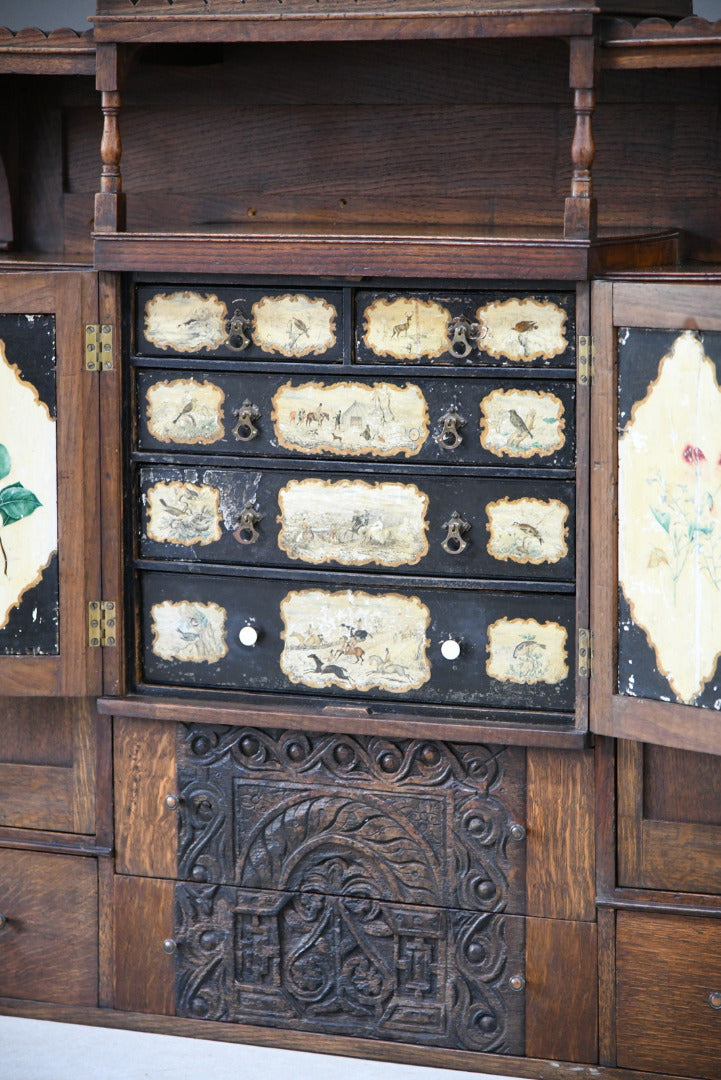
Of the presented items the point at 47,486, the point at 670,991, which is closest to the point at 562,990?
the point at 670,991

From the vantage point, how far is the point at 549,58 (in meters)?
3.51

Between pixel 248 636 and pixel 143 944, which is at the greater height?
pixel 248 636

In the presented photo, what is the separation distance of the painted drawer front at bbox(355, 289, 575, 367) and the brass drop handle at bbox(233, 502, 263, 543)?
38 cm

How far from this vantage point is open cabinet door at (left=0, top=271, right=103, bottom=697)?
10.7 feet

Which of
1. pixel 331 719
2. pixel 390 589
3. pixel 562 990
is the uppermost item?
pixel 390 589

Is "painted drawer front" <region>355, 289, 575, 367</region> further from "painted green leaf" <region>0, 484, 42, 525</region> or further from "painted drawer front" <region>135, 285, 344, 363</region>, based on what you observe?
"painted green leaf" <region>0, 484, 42, 525</region>

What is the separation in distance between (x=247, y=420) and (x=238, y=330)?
18 cm

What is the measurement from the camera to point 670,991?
318 cm

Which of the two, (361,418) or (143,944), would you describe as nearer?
(361,418)

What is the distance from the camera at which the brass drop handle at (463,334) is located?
122 inches

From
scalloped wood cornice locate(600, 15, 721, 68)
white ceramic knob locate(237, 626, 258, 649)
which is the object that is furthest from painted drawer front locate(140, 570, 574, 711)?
scalloped wood cornice locate(600, 15, 721, 68)

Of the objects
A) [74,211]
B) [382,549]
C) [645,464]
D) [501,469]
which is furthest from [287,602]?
[74,211]

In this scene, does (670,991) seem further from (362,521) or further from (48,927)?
(48,927)

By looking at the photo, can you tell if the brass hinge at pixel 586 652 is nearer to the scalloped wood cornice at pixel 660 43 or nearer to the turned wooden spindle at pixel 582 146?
the turned wooden spindle at pixel 582 146
